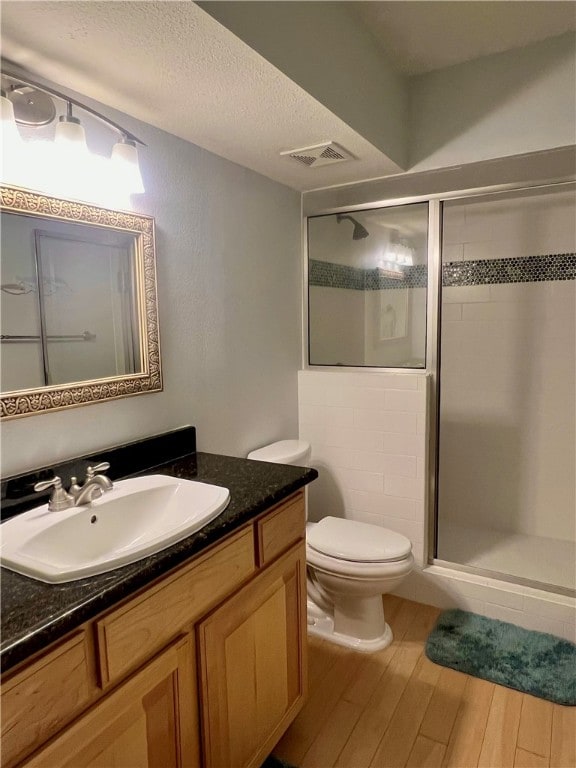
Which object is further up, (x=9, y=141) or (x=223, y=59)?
(x=223, y=59)

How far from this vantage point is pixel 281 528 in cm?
146

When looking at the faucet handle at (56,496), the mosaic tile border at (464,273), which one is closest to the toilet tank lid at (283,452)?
the mosaic tile border at (464,273)

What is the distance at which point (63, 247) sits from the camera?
1.40m

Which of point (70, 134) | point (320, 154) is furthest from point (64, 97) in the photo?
point (320, 154)

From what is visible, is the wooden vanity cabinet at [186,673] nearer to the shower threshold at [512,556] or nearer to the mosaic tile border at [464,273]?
the shower threshold at [512,556]

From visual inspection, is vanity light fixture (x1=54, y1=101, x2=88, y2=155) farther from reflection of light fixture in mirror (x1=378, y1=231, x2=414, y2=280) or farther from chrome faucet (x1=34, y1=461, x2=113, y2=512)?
reflection of light fixture in mirror (x1=378, y1=231, x2=414, y2=280)

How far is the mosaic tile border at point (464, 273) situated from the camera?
252cm

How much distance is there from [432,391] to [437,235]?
730mm

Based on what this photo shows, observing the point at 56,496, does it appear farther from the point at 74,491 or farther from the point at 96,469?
the point at 96,469

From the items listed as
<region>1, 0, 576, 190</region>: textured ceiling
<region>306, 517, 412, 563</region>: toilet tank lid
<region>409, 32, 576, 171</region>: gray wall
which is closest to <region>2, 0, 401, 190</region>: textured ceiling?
<region>1, 0, 576, 190</region>: textured ceiling

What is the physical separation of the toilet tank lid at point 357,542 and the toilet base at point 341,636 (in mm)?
412

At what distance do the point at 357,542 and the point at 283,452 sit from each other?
0.50 metres

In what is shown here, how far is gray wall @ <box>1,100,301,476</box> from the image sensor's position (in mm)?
1540

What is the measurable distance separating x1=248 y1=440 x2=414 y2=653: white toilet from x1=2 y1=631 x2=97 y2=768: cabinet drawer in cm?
122
